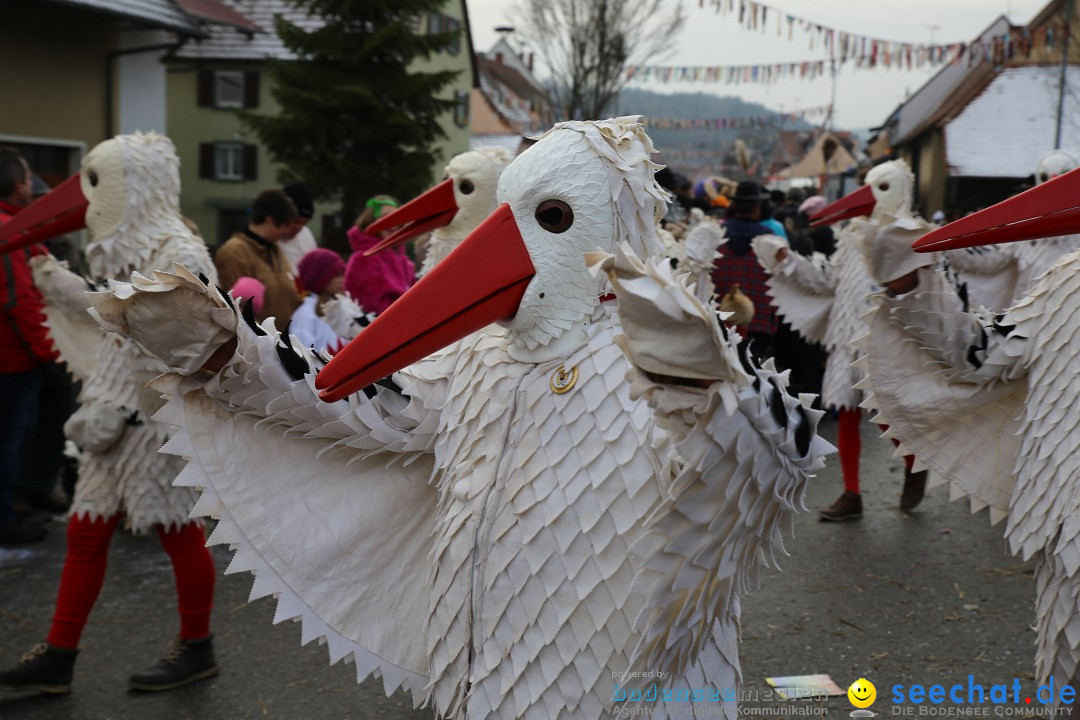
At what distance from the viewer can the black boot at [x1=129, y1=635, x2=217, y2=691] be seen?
337 cm

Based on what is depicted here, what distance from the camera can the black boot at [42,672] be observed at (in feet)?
10.7

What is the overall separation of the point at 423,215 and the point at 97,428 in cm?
169

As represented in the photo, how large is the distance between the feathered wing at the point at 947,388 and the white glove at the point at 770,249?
3.24 metres

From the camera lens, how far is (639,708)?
65.2 inches

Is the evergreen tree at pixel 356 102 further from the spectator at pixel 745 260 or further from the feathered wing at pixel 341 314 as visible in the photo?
the feathered wing at pixel 341 314

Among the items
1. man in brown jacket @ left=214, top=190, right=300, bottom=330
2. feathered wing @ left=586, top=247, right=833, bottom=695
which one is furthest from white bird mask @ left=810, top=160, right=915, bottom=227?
feathered wing @ left=586, top=247, right=833, bottom=695

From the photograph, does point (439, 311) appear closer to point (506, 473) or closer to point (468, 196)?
point (506, 473)

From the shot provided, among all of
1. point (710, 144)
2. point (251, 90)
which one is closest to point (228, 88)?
point (251, 90)

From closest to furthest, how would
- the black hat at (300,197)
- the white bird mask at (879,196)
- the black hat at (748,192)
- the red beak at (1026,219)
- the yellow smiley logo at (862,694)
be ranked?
1. the red beak at (1026,219)
2. the yellow smiley logo at (862,694)
3. the white bird mask at (879,196)
4. the black hat at (300,197)
5. the black hat at (748,192)

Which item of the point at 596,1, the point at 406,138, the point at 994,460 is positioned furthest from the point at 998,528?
the point at 596,1

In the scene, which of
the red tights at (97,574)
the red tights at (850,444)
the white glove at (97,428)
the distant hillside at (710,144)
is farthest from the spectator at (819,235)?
the distant hillside at (710,144)

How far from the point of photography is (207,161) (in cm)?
2261

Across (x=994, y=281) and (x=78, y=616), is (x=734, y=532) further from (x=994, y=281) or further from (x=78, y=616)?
(x=994, y=281)

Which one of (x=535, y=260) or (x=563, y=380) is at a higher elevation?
(x=535, y=260)
